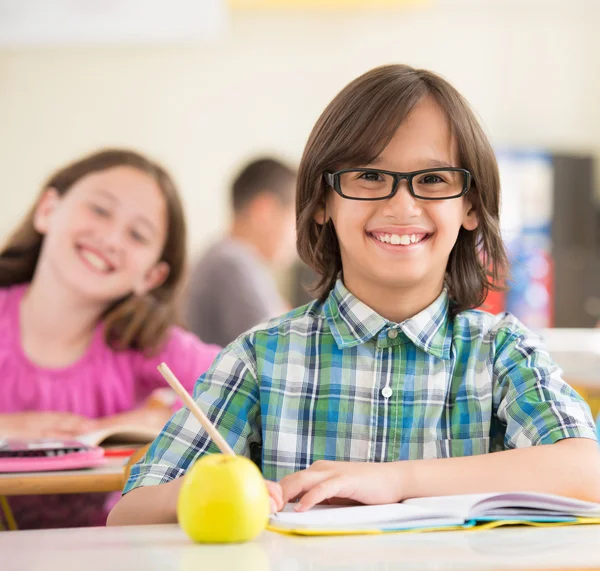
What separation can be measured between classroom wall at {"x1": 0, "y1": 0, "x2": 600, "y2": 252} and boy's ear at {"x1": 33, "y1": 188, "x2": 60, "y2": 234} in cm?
540


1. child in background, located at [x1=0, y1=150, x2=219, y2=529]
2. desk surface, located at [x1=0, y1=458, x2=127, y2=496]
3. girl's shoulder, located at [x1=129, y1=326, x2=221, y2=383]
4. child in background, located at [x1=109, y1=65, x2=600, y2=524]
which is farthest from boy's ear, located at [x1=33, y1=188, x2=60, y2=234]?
child in background, located at [x1=109, y1=65, x2=600, y2=524]

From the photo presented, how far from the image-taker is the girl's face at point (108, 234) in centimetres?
217

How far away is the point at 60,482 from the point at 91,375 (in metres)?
0.75

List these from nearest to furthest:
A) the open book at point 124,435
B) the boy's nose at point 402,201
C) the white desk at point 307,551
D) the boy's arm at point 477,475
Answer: the white desk at point 307,551 → the boy's arm at point 477,475 → the boy's nose at point 402,201 → the open book at point 124,435

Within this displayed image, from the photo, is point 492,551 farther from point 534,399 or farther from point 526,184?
point 526,184

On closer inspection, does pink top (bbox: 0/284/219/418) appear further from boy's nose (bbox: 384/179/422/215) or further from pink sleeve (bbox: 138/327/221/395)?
boy's nose (bbox: 384/179/422/215)

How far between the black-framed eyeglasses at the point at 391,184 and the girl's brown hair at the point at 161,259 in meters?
0.99

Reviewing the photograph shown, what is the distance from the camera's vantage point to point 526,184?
7406 mm

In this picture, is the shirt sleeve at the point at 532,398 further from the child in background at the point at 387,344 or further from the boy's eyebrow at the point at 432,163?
the boy's eyebrow at the point at 432,163

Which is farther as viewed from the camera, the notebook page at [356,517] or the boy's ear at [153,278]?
the boy's ear at [153,278]

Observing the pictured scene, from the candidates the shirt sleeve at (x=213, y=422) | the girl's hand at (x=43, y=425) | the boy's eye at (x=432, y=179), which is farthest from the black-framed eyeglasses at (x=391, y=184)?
the girl's hand at (x=43, y=425)

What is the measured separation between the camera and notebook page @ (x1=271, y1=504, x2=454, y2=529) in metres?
0.93

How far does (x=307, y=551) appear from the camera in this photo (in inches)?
33.1

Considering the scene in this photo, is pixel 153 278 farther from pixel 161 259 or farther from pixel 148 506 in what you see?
pixel 148 506
